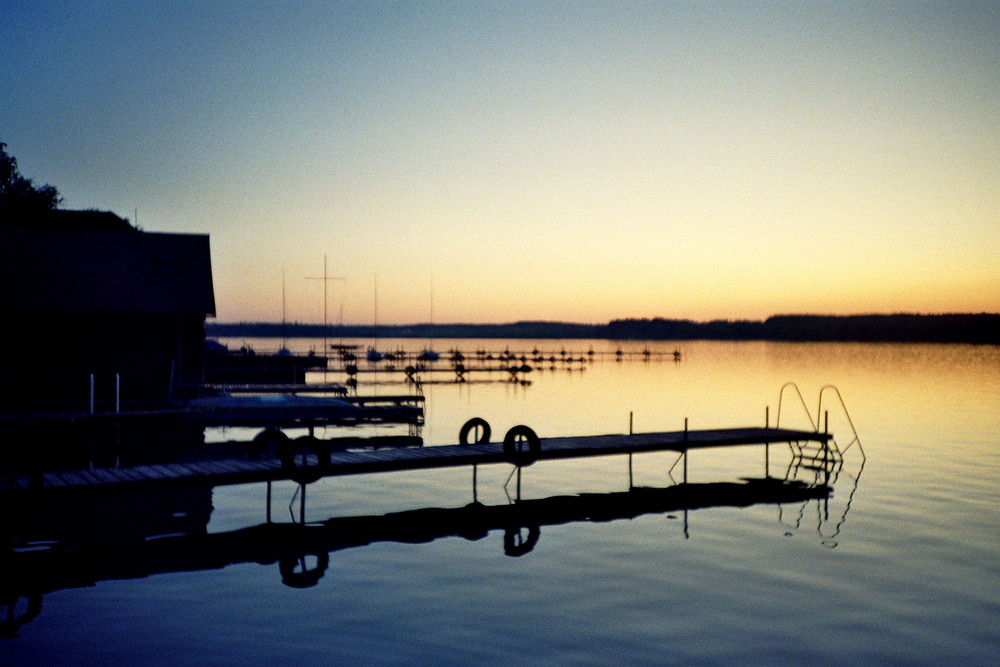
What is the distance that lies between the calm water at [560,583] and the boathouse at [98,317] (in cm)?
1404

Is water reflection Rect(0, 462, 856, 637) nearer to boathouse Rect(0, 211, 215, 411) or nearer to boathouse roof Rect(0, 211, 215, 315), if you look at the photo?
boathouse Rect(0, 211, 215, 411)

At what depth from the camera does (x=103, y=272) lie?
34688 mm

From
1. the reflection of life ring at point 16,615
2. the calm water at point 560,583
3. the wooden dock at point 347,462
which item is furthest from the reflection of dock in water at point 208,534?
the wooden dock at point 347,462

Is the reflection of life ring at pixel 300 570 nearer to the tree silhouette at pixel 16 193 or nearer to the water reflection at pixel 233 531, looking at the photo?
the water reflection at pixel 233 531

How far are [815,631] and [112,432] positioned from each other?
2688cm

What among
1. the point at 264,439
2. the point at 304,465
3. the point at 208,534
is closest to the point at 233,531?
the point at 208,534

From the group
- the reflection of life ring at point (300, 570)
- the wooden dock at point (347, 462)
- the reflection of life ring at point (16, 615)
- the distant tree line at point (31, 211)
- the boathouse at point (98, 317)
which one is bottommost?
the reflection of life ring at point (300, 570)

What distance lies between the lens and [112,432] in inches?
1234

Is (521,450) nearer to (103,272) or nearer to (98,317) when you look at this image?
(98,317)

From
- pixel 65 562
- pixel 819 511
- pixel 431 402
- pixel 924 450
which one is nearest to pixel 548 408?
pixel 431 402

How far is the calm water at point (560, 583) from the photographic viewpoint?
439 inches

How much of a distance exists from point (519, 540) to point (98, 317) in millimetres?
23040

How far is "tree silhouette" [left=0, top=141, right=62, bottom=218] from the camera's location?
2151 inches

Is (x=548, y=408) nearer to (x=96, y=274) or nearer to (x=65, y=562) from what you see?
(x=96, y=274)
